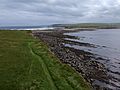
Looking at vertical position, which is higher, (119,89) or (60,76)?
(60,76)

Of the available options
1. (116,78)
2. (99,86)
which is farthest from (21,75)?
(116,78)

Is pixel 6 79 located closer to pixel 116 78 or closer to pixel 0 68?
pixel 0 68

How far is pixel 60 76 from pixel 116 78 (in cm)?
1202

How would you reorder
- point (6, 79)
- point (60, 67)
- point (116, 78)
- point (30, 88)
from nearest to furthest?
point (30, 88) < point (6, 79) < point (60, 67) < point (116, 78)

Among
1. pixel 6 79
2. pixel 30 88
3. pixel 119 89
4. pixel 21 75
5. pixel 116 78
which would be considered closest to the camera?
pixel 30 88

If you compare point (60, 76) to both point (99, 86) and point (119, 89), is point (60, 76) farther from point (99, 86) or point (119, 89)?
point (119, 89)

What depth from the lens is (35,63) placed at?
113ft

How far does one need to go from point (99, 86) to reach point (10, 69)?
12526 millimetres

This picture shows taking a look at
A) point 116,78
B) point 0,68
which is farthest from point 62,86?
point 116,78

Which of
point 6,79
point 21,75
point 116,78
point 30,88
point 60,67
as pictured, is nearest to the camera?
point 30,88

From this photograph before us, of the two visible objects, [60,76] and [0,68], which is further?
[0,68]

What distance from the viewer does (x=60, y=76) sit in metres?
28.0

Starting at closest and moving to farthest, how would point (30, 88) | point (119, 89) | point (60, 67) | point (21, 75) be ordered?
point (30, 88), point (21, 75), point (119, 89), point (60, 67)

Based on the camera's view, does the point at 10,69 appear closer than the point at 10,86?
No
